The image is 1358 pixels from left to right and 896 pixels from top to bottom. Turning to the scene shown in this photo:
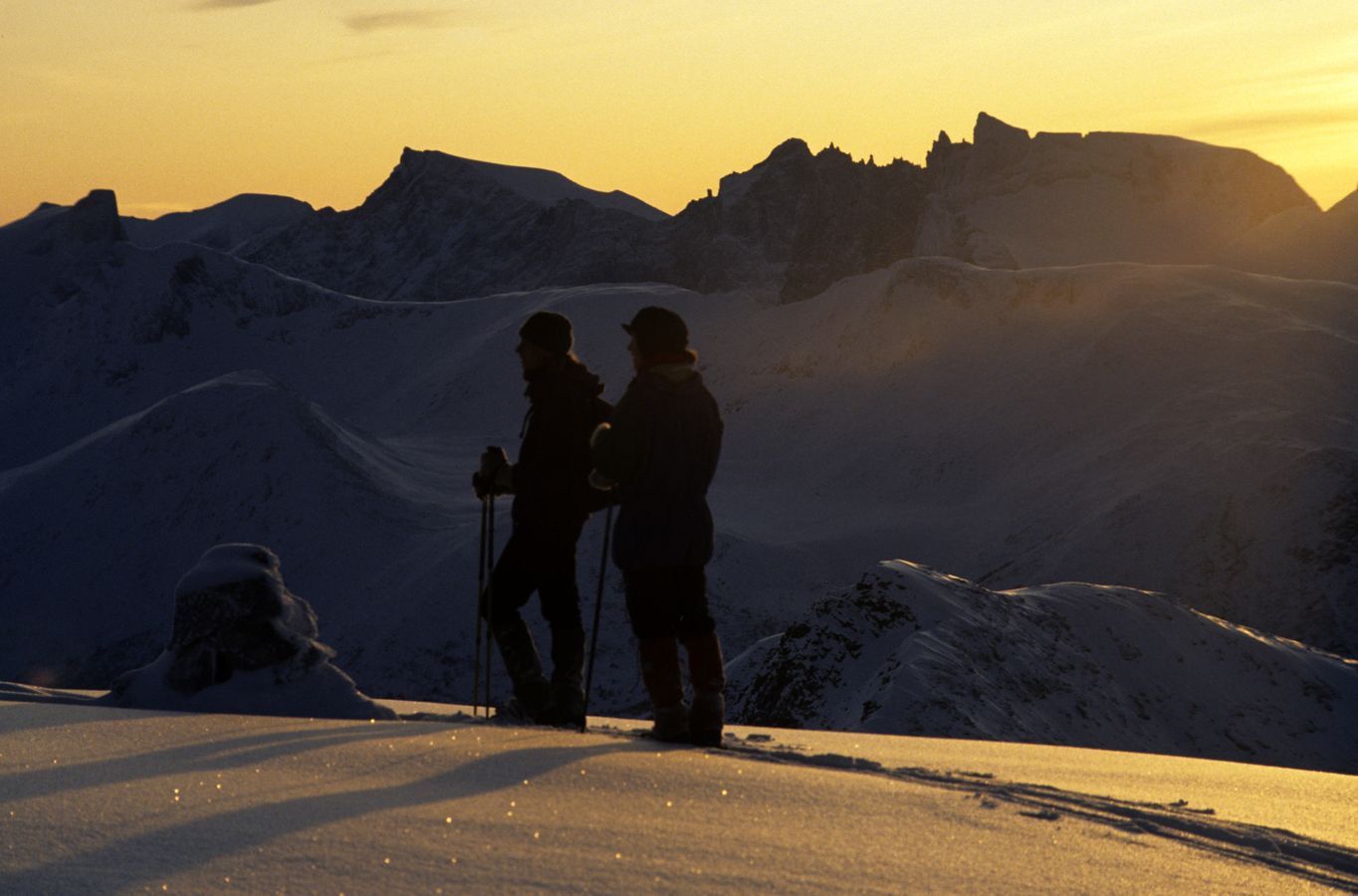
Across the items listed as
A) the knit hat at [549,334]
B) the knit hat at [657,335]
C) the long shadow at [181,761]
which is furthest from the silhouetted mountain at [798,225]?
the long shadow at [181,761]

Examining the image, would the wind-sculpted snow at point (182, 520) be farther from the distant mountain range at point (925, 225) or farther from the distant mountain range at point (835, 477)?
the distant mountain range at point (925, 225)

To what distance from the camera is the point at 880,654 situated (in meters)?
18.4

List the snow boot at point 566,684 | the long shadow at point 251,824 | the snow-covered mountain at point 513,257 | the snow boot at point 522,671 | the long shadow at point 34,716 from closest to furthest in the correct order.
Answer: the long shadow at point 251,824
the long shadow at point 34,716
the snow boot at point 566,684
the snow boot at point 522,671
the snow-covered mountain at point 513,257

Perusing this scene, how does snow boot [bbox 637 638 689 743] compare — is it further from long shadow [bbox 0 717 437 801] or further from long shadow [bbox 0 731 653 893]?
long shadow [bbox 0 731 653 893]

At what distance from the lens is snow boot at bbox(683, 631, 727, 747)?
22.4 ft

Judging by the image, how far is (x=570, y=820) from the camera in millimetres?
4160

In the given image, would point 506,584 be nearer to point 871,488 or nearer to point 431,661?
point 431,661

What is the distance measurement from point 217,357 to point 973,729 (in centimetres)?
5646

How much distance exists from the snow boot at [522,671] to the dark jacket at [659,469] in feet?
2.61

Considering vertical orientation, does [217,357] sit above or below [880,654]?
above

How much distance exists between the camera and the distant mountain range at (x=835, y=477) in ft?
64.0

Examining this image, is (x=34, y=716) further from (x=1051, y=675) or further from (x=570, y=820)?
(x=1051, y=675)

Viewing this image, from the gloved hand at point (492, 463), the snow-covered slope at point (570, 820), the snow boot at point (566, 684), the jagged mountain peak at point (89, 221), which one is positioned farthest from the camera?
the jagged mountain peak at point (89, 221)

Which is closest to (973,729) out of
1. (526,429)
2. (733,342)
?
(526,429)
